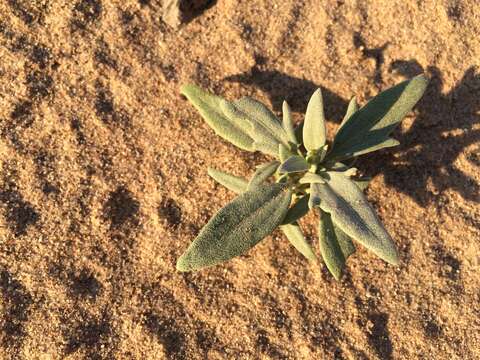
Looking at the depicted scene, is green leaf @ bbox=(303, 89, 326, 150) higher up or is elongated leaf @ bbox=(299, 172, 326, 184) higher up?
green leaf @ bbox=(303, 89, 326, 150)

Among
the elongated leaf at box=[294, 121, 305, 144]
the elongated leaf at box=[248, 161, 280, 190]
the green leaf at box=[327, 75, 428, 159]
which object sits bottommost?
the elongated leaf at box=[248, 161, 280, 190]

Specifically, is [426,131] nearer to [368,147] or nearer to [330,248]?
[368,147]

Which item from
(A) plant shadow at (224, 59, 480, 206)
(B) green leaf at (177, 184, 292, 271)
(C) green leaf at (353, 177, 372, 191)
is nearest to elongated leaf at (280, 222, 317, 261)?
(B) green leaf at (177, 184, 292, 271)

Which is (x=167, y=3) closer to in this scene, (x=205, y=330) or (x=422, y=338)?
(x=205, y=330)

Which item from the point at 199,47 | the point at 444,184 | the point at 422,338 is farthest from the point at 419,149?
the point at 199,47

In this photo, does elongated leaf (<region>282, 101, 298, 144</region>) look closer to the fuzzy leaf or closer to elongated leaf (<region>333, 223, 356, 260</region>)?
the fuzzy leaf

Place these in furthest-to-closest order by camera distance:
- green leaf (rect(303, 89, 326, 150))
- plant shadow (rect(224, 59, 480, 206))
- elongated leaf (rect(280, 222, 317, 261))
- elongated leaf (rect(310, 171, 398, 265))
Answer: plant shadow (rect(224, 59, 480, 206))
elongated leaf (rect(280, 222, 317, 261))
green leaf (rect(303, 89, 326, 150))
elongated leaf (rect(310, 171, 398, 265))
